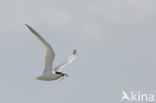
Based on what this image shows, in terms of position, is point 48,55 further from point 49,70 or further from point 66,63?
point 66,63

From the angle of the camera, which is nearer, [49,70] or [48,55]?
[48,55]

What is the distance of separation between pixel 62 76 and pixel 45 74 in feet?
5.26

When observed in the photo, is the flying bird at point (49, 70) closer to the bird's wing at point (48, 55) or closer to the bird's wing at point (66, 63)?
the bird's wing at point (48, 55)

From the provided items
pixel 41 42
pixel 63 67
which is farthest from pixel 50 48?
pixel 63 67

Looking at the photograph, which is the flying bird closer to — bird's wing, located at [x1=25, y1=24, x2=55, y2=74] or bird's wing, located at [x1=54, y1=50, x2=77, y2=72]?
bird's wing, located at [x1=25, y1=24, x2=55, y2=74]

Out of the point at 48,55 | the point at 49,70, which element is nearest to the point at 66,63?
the point at 49,70

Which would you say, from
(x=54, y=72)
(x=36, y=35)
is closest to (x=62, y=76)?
(x=54, y=72)

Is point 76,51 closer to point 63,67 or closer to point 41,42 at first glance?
point 63,67

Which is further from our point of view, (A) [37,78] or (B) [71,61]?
→ (B) [71,61]

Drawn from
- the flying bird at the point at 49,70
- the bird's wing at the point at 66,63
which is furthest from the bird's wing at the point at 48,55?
the bird's wing at the point at 66,63

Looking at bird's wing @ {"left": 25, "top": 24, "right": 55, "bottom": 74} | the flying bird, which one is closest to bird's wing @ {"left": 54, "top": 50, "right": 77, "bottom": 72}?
the flying bird

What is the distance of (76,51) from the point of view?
84.1m

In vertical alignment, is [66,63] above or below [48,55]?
below

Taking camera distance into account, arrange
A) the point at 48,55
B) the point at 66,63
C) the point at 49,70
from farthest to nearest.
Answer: the point at 66,63, the point at 49,70, the point at 48,55
